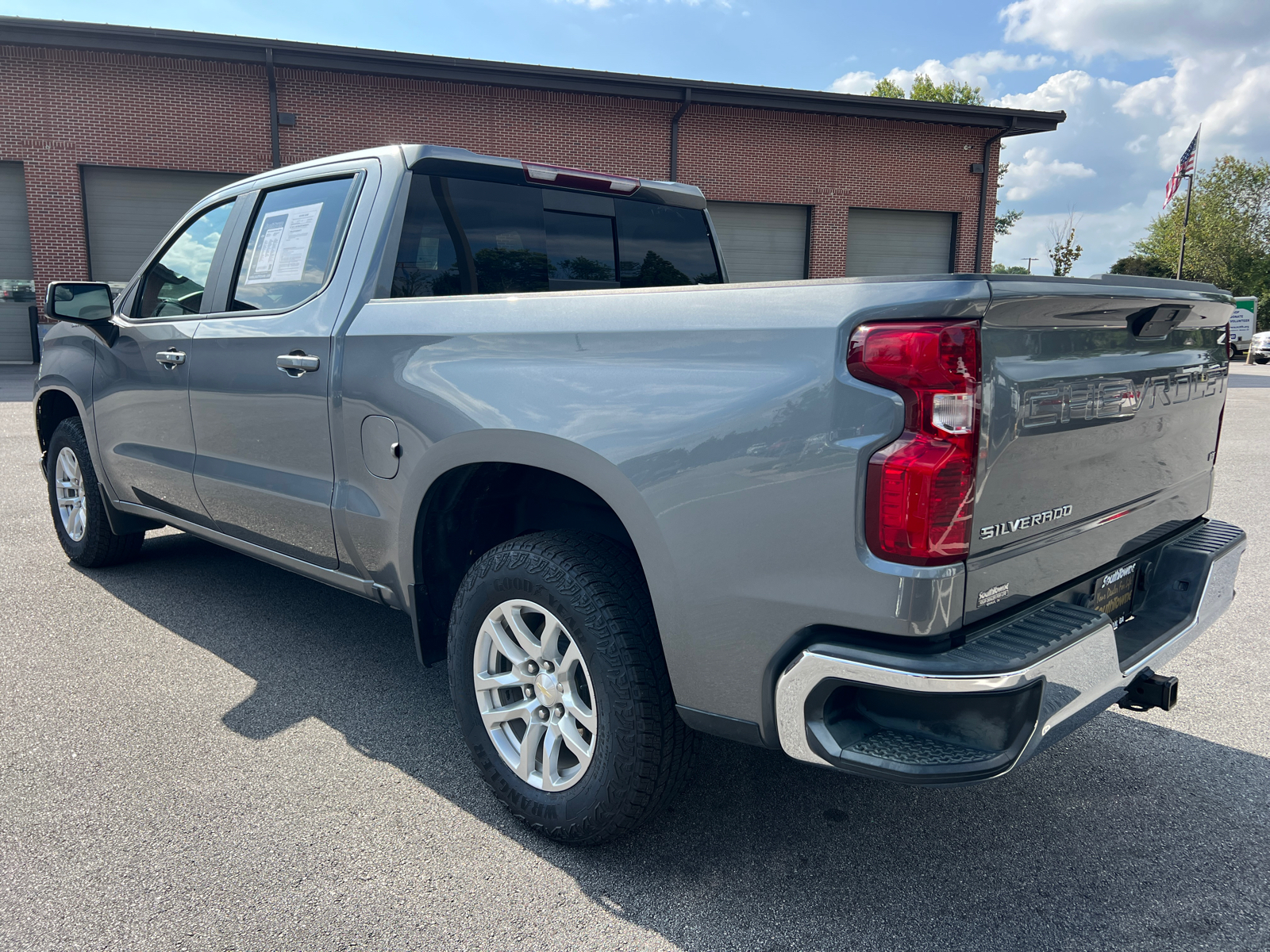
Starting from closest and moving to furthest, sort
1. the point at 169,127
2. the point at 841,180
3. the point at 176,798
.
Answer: the point at 176,798 < the point at 169,127 < the point at 841,180

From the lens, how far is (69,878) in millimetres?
2299

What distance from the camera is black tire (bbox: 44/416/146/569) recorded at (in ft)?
15.5

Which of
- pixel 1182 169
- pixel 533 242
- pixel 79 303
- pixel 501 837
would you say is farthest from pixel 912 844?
pixel 1182 169

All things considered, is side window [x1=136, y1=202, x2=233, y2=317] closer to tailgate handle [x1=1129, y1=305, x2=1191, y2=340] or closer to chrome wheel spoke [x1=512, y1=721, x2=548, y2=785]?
chrome wheel spoke [x1=512, y1=721, x2=548, y2=785]

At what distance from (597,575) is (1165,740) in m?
2.18

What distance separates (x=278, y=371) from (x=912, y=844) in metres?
2.54

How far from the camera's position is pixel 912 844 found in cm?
250

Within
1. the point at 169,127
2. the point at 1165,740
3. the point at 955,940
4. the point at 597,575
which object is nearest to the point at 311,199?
the point at 597,575

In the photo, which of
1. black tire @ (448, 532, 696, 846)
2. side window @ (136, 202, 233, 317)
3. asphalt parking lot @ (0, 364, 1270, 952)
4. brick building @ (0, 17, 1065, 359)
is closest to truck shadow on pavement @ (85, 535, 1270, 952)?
asphalt parking lot @ (0, 364, 1270, 952)

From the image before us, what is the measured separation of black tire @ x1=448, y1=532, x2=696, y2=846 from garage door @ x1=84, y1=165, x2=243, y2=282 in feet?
63.5

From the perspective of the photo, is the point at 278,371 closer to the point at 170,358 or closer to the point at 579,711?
the point at 170,358

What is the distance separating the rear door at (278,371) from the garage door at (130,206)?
1753cm

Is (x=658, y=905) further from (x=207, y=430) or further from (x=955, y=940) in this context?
(x=207, y=430)

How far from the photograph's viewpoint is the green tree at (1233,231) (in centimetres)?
5181
